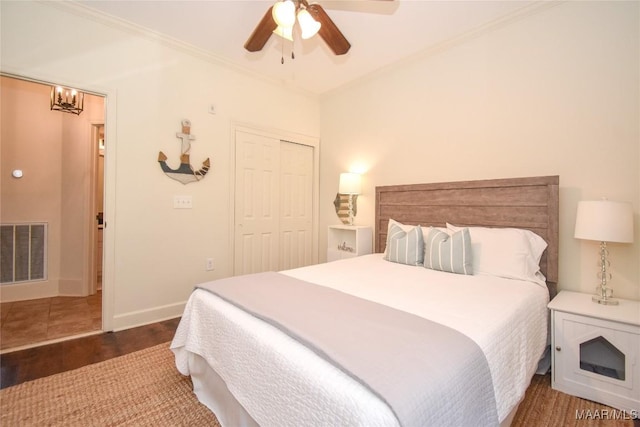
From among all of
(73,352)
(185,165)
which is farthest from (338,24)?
(73,352)

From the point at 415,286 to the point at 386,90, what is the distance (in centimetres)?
243

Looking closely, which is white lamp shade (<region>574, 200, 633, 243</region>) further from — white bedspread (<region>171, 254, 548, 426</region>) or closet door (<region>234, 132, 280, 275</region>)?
closet door (<region>234, 132, 280, 275</region>)

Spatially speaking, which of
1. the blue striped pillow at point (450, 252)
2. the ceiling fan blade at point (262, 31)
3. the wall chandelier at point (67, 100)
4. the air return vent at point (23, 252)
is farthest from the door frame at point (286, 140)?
the air return vent at point (23, 252)

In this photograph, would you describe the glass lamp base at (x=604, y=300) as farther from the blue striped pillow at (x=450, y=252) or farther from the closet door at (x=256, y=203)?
the closet door at (x=256, y=203)

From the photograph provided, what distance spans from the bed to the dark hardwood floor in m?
0.89

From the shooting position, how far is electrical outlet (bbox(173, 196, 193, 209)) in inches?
114

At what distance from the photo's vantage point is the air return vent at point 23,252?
10.6 ft

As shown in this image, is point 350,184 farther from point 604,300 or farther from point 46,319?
point 46,319

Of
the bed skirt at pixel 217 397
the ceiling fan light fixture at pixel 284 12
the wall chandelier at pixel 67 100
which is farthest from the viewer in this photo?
the wall chandelier at pixel 67 100

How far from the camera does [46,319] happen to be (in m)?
2.79

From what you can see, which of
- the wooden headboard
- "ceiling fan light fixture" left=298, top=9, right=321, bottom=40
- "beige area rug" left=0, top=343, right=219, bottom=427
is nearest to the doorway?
"beige area rug" left=0, top=343, right=219, bottom=427

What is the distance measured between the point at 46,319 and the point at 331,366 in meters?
3.31

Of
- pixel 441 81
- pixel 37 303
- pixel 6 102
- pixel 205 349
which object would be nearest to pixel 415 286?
pixel 205 349

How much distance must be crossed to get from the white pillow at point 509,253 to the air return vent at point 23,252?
4667 millimetres
